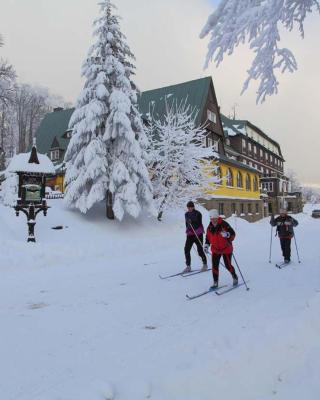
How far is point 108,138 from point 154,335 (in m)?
14.5

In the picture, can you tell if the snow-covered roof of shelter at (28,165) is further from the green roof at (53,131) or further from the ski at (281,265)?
the green roof at (53,131)

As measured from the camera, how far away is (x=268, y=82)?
637 centimetres

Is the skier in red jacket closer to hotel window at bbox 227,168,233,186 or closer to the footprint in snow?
the footprint in snow

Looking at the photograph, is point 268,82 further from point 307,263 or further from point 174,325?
point 307,263

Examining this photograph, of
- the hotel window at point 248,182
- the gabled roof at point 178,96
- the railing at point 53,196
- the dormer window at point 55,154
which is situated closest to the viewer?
the railing at point 53,196

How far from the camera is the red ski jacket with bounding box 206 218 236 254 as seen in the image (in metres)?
7.42

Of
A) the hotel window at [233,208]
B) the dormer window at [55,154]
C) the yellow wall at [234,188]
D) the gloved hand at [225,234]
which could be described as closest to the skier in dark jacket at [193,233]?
the gloved hand at [225,234]

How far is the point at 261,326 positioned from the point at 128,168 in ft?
45.8

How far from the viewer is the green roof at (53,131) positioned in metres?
37.2

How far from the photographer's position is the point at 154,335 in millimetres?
4773

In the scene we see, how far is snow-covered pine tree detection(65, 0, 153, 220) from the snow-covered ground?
7.89 meters

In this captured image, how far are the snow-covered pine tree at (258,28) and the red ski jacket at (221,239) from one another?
2994 mm

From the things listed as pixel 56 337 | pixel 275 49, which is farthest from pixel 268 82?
pixel 56 337

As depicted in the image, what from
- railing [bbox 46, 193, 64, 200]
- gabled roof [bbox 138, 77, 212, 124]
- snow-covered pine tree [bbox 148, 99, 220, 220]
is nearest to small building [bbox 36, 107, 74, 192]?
gabled roof [bbox 138, 77, 212, 124]
